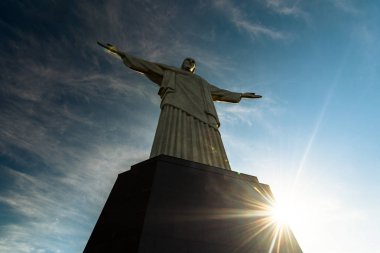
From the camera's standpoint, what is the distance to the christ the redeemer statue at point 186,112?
572cm

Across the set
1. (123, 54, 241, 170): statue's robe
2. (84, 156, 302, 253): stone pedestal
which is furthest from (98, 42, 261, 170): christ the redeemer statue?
(84, 156, 302, 253): stone pedestal

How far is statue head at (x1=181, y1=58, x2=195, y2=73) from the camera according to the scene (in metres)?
8.79

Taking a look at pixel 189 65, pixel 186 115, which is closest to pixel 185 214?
pixel 186 115

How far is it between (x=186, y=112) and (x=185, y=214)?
3.25 metres

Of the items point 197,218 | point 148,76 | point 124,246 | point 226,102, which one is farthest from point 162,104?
point 124,246

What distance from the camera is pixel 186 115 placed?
6.68 m

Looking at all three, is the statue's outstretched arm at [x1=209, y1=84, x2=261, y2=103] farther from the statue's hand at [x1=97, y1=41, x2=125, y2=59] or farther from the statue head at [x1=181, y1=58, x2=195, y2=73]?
the statue's hand at [x1=97, y1=41, x2=125, y2=59]

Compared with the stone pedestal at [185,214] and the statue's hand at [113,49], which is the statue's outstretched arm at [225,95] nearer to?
the statue's hand at [113,49]

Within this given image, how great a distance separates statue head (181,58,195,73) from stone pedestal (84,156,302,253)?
15.8ft

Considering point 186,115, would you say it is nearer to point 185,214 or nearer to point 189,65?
point 189,65

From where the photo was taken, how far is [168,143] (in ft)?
18.6

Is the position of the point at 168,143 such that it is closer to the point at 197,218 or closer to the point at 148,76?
the point at 197,218

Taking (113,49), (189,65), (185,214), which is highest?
(189,65)

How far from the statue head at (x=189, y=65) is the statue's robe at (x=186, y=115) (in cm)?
52
